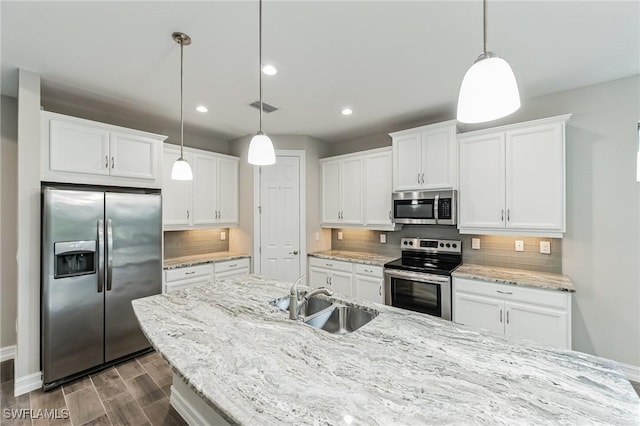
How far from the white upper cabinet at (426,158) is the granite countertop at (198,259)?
2506 mm

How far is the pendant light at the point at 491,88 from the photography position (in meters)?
0.91

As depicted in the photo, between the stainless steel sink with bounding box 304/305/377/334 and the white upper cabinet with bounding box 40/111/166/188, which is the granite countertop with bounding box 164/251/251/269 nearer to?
the white upper cabinet with bounding box 40/111/166/188

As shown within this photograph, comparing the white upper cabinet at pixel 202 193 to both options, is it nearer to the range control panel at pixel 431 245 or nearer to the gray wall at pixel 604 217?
the range control panel at pixel 431 245

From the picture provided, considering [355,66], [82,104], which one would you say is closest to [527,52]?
[355,66]

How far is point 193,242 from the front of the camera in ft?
13.3

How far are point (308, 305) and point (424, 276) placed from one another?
1.53 metres

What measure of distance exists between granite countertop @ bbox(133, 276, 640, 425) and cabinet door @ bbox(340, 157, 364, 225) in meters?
2.45

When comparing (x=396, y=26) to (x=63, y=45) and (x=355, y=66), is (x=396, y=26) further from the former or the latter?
(x=63, y=45)

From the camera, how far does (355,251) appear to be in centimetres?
436

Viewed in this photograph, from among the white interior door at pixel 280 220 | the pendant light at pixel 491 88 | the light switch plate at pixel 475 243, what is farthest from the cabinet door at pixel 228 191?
Answer: the pendant light at pixel 491 88

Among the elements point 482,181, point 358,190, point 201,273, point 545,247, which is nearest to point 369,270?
point 358,190

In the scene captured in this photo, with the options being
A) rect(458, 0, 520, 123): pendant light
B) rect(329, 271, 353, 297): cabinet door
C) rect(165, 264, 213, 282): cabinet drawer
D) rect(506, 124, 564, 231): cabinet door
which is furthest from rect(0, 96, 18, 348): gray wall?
rect(506, 124, 564, 231): cabinet door

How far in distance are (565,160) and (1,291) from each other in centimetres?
581

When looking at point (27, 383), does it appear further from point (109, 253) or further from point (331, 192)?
point (331, 192)
